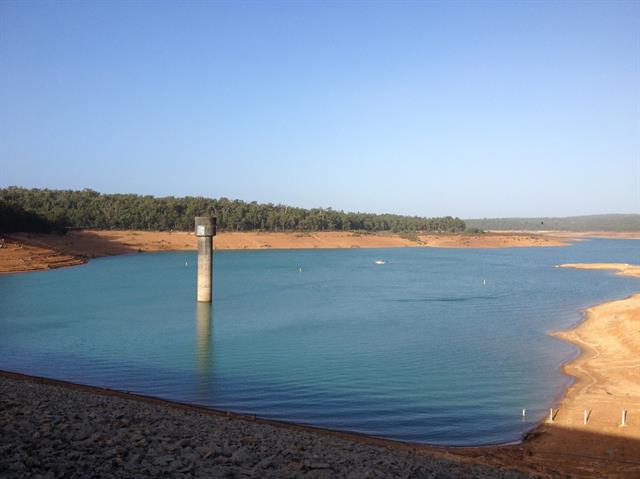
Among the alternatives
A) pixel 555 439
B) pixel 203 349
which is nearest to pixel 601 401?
pixel 555 439

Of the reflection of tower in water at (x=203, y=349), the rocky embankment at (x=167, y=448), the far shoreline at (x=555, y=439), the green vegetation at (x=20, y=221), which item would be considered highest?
the green vegetation at (x=20, y=221)

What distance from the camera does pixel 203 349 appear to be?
79.5ft

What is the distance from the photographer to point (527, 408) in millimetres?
16828

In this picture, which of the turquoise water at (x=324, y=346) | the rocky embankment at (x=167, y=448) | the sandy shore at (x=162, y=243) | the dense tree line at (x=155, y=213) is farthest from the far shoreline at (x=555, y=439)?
the dense tree line at (x=155, y=213)

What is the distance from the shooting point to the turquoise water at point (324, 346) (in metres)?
16.6

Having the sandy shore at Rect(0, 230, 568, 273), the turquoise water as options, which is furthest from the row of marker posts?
the sandy shore at Rect(0, 230, 568, 273)

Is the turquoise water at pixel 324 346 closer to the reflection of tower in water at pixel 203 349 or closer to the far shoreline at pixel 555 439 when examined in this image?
the reflection of tower in water at pixel 203 349

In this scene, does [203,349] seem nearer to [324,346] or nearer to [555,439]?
[324,346]

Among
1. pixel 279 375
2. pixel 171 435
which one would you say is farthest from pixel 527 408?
pixel 171 435

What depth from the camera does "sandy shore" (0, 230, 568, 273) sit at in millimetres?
63338

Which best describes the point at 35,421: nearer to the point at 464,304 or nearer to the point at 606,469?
the point at 606,469

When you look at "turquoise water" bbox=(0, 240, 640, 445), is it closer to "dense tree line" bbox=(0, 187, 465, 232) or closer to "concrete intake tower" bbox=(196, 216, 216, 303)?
"concrete intake tower" bbox=(196, 216, 216, 303)

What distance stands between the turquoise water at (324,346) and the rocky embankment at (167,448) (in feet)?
9.47

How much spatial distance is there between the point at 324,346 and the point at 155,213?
328ft
